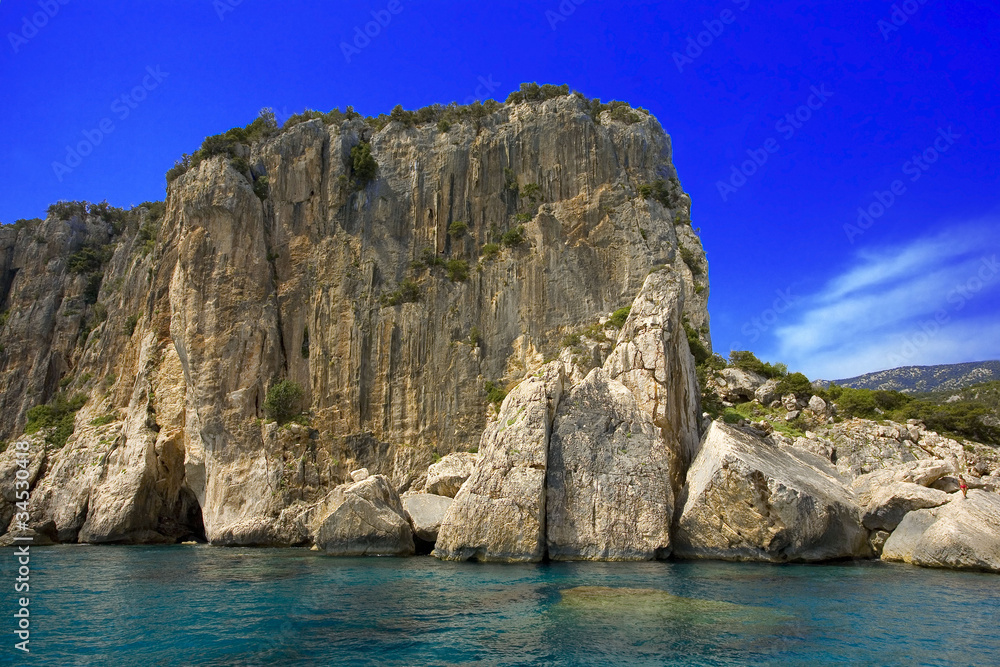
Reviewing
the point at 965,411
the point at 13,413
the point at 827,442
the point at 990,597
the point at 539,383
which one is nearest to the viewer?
the point at 990,597

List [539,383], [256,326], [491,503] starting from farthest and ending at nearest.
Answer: [256,326], [539,383], [491,503]

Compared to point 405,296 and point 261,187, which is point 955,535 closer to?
point 405,296

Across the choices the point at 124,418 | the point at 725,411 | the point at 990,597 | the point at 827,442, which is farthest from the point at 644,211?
the point at 124,418

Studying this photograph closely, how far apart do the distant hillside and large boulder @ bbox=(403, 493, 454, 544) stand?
13335 centimetres

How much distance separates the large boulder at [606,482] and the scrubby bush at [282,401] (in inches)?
774

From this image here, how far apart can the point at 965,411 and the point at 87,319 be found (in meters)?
64.4

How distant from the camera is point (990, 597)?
15.0 m

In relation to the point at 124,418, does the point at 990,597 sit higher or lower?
lower

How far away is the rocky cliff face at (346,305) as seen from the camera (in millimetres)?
36844

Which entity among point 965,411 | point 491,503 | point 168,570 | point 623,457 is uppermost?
point 965,411

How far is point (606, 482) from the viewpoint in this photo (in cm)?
2402

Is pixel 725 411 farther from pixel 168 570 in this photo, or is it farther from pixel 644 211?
pixel 168 570

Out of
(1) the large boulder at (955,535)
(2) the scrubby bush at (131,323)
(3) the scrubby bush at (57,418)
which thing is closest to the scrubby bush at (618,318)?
(1) the large boulder at (955,535)

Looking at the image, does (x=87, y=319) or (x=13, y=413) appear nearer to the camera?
(x=13, y=413)
